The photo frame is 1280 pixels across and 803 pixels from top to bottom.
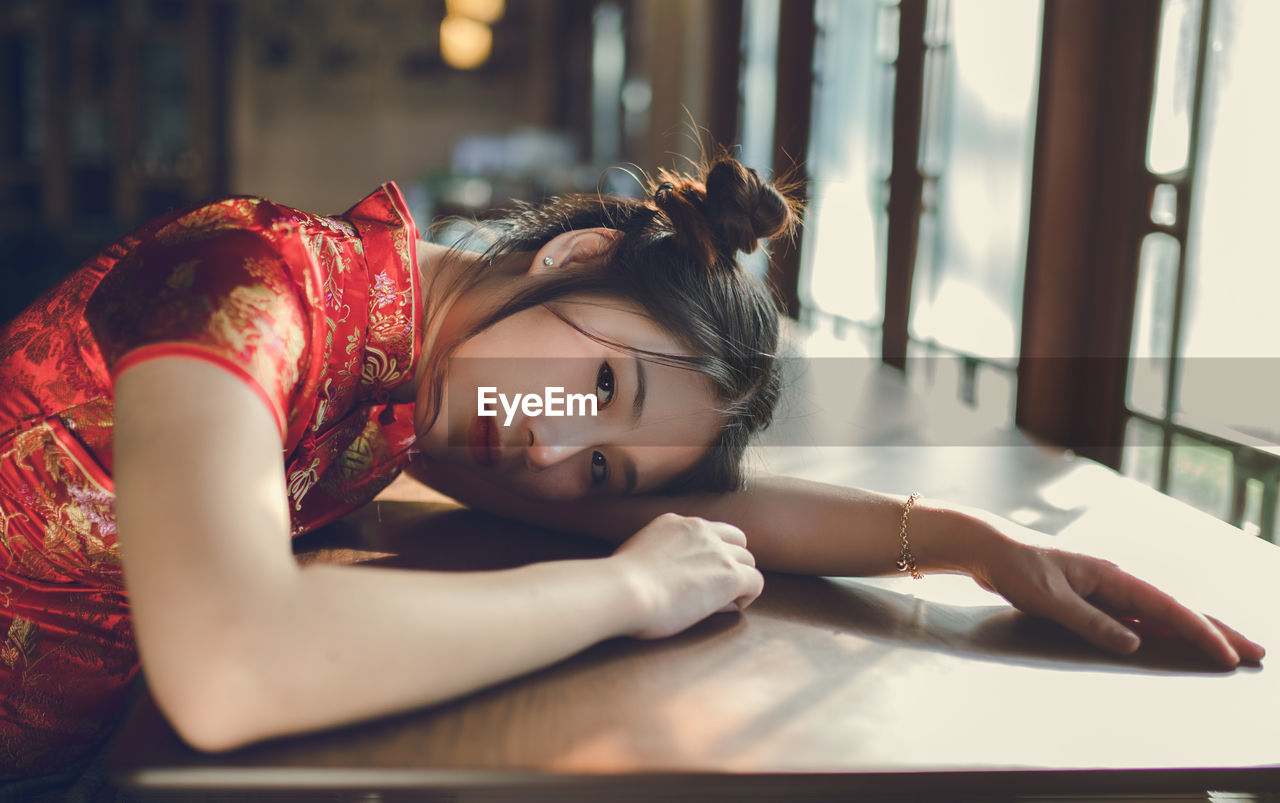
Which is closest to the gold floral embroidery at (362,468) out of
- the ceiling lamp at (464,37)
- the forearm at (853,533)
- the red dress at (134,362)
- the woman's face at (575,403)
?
the red dress at (134,362)

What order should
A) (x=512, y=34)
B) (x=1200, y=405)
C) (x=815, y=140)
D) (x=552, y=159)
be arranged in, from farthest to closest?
(x=512, y=34) → (x=552, y=159) → (x=815, y=140) → (x=1200, y=405)

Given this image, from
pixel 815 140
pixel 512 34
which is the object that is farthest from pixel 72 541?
pixel 512 34

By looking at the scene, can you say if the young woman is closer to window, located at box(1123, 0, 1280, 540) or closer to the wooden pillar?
window, located at box(1123, 0, 1280, 540)

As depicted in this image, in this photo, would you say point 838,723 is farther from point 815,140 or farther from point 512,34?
point 512,34

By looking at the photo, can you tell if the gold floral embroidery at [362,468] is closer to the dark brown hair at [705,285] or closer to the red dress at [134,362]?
the red dress at [134,362]

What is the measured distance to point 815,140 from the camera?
370 cm

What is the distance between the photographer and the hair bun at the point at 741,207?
3.24 ft

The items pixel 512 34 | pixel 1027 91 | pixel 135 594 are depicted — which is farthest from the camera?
pixel 512 34

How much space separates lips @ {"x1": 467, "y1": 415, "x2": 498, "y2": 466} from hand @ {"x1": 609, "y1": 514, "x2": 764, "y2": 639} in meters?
0.20

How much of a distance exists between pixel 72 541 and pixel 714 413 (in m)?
0.57

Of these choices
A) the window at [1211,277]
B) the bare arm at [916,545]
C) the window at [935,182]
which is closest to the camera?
the bare arm at [916,545]

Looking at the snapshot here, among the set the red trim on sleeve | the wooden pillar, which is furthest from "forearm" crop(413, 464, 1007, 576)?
the wooden pillar

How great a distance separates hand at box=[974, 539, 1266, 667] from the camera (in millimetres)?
730

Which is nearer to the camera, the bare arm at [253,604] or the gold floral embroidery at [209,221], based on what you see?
the bare arm at [253,604]
